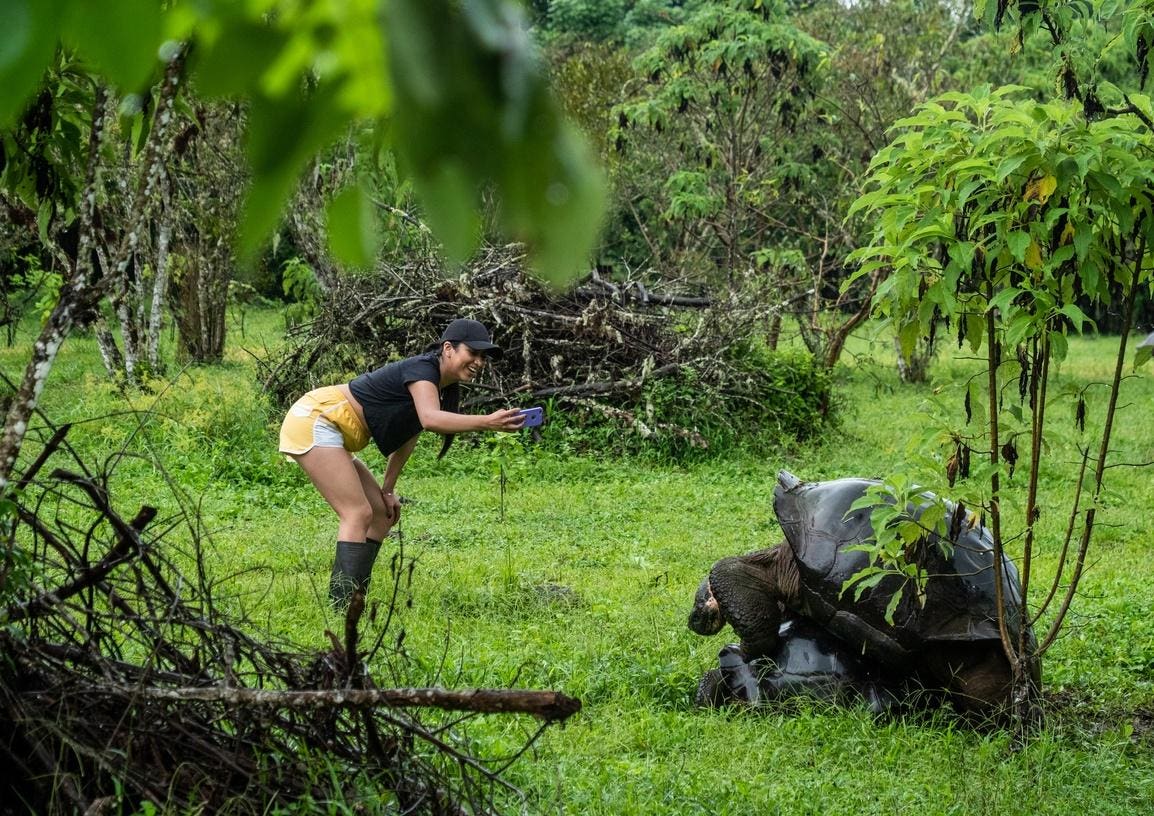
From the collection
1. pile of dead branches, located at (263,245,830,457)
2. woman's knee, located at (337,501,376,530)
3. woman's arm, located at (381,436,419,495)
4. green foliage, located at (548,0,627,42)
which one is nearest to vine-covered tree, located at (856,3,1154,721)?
woman's knee, located at (337,501,376,530)

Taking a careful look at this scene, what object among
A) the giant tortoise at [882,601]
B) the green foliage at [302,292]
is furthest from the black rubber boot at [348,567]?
the green foliage at [302,292]

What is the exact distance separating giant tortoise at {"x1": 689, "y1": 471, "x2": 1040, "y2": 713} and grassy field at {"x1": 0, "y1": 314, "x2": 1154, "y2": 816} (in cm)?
24

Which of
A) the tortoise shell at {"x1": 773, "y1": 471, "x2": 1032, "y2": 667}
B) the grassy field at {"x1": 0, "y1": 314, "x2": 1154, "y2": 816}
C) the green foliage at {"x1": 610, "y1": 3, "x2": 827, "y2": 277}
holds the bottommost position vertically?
the grassy field at {"x1": 0, "y1": 314, "x2": 1154, "y2": 816}

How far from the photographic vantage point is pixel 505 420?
5.55 m

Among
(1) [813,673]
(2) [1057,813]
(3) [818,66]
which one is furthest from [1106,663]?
(3) [818,66]

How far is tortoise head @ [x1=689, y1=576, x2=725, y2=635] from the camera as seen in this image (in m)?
5.05

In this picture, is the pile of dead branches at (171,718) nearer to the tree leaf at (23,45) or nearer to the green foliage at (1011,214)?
the tree leaf at (23,45)

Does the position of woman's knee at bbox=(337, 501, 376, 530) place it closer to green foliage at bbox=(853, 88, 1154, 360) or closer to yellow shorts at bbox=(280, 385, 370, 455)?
yellow shorts at bbox=(280, 385, 370, 455)

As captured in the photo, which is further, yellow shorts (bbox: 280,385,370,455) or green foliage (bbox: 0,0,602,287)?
yellow shorts (bbox: 280,385,370,455)

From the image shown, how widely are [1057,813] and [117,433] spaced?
7287 mm

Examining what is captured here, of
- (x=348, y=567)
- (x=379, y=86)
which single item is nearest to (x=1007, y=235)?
(x=348, y=567)

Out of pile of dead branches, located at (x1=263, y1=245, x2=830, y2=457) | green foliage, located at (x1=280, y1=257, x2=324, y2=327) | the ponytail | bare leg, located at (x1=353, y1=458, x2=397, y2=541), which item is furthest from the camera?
green foliage, located at (x1=280, y1=257, x2=324, y2=327)

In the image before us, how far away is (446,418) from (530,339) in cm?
494

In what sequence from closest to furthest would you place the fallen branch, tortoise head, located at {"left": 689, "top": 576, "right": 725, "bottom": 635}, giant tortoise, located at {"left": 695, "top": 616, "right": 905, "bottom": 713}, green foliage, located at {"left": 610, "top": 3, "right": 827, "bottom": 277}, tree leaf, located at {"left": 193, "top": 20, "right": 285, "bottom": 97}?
tree leaf, located at {"left": 193, "top": 20, "right": 285, "bottom": 97}, the fallen branch, giant tortoise, located at {"left": 695, "top": 616, "right": 905, "bottom": 713}, tortoise head, located at {"left": 689, "top": 576, "right": 725, "bottom": 635}, green foliage, located at {"left": 610, "top": 3, "right": 827, "bottom": 277}
